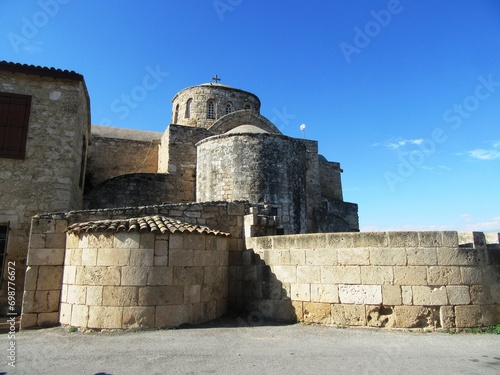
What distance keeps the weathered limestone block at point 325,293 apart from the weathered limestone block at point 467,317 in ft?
6.29

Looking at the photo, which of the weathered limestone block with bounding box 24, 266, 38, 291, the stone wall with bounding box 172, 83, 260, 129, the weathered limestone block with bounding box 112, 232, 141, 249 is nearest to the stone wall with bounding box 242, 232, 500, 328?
the weathered limestone block with bounding box 112, 232, 141, 249

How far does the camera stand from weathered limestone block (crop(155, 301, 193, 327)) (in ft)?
18.8

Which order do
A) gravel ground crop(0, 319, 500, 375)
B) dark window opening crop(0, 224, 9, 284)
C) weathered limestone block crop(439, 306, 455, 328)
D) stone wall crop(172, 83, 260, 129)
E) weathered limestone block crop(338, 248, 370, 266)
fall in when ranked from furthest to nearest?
stone wall crop(172, 83, 260, 129), dark window opening crop(0, 224, 9, 284), weathered limestone block crop(338, 248, 370, 266), weathered limestone block crop(439, 306, 455, 328), gravel ground crop(0, 319, 500, 375)

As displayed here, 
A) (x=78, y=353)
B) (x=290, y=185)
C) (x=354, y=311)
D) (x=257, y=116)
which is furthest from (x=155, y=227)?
(x=257, y=116)

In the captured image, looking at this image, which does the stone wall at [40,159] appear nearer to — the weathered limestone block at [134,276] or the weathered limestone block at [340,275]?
the weathered limestone block at [134,276]

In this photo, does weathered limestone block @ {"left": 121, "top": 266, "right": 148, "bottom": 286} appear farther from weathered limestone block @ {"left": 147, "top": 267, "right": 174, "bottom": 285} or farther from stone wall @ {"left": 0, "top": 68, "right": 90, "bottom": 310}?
stone wall @ {"left": 0, "top": 68, "right": 90, "bottom": 310}

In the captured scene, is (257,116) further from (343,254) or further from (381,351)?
(381,351)

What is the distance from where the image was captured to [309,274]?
6.41 meters

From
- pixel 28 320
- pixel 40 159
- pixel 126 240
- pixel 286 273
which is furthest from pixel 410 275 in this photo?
pixel 40 159

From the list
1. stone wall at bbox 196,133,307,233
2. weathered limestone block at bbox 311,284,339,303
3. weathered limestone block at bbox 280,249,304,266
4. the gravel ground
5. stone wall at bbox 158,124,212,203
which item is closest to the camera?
the gravel ground

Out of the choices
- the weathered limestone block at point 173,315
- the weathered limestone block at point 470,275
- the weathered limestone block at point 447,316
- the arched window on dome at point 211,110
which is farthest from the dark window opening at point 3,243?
the arched window on dome at point 211,110

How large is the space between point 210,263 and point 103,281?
1982 millimetres

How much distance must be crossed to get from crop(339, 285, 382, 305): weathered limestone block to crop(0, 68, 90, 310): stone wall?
21.5 feet

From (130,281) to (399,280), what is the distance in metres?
4.52
